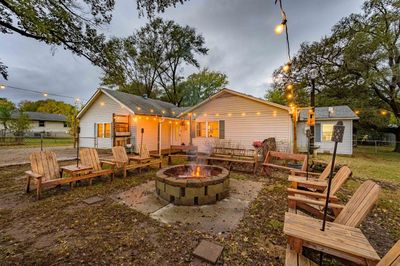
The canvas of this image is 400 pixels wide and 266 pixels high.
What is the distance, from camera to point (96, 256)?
2.44 m

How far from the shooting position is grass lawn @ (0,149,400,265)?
8.00 feet

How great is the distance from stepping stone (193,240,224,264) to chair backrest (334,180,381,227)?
1.73 metres

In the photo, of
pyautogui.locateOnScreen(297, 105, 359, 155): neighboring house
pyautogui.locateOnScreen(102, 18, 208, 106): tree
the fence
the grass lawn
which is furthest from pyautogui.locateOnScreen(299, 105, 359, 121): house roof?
pyautogui.locateOnScreen(102, 18, 208, 106): tree

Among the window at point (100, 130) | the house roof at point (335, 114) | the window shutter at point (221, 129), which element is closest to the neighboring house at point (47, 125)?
the window at point (100, 130)

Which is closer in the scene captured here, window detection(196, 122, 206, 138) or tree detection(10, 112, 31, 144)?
window detection(196, 122, 206, 138)

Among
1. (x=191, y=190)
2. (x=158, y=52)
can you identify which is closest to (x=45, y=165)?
(x=191, y=190)

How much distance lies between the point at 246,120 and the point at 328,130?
7826 millimetres

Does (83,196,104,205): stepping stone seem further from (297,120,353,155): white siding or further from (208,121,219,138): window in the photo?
(297,120,353,155): white siding

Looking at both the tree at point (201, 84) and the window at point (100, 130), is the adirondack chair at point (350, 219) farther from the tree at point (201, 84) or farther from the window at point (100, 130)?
the tree at point (201, 84)

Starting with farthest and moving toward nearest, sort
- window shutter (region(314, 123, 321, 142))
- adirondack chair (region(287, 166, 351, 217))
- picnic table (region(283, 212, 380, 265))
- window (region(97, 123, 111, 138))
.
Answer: window shutter (region(314, 123, 321, 142)) → window (region(97, 123, 111, 138)) → adirondack chair (region(287, 166, 351, 217)) → picnic table (region(283, 212, 380, 265))

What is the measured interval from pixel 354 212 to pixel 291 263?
121 cm

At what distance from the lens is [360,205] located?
2268 millimetres

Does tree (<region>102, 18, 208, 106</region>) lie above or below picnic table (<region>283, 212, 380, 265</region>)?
above

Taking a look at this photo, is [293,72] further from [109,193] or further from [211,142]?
[109,193]
